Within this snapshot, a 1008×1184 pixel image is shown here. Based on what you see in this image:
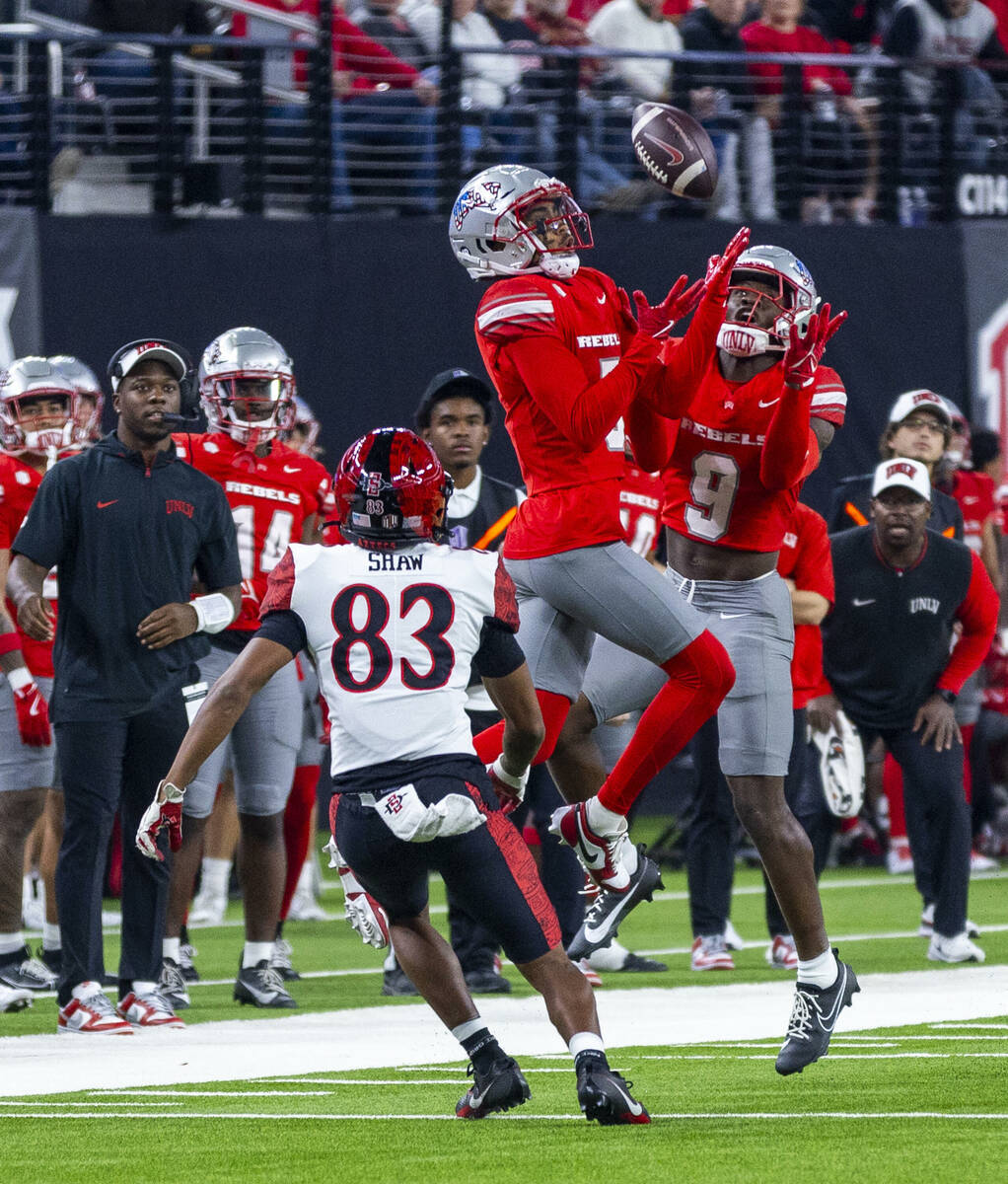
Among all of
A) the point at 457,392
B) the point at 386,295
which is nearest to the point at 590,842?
the point at 457,392

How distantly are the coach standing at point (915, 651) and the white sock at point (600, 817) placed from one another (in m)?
2.96

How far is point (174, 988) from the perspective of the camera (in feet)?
27.5

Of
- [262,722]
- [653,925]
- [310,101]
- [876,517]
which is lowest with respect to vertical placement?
[653,925]

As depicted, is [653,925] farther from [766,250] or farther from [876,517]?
[766,250]

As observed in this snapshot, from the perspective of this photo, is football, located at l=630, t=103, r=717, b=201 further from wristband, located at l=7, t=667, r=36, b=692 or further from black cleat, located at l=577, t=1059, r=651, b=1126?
wristband, located at l=7, t=667, r=36, b=692

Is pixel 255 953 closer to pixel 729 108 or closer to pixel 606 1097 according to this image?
pixel 606 1097

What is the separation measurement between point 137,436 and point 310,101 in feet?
21.8

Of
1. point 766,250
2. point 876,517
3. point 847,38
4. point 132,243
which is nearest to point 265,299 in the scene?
point 132,243

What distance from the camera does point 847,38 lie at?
16562 millimetres

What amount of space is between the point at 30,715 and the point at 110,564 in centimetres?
81

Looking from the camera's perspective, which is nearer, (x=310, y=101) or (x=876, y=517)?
(x=876, y=517)

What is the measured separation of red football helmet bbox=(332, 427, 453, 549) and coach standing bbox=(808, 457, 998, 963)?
4233 mm

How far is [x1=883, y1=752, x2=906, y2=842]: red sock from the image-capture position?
1264 cm

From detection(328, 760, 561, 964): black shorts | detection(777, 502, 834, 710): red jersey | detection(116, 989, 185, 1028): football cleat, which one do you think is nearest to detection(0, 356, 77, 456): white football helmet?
detection(116, 989, 185, 1028): football cleat
